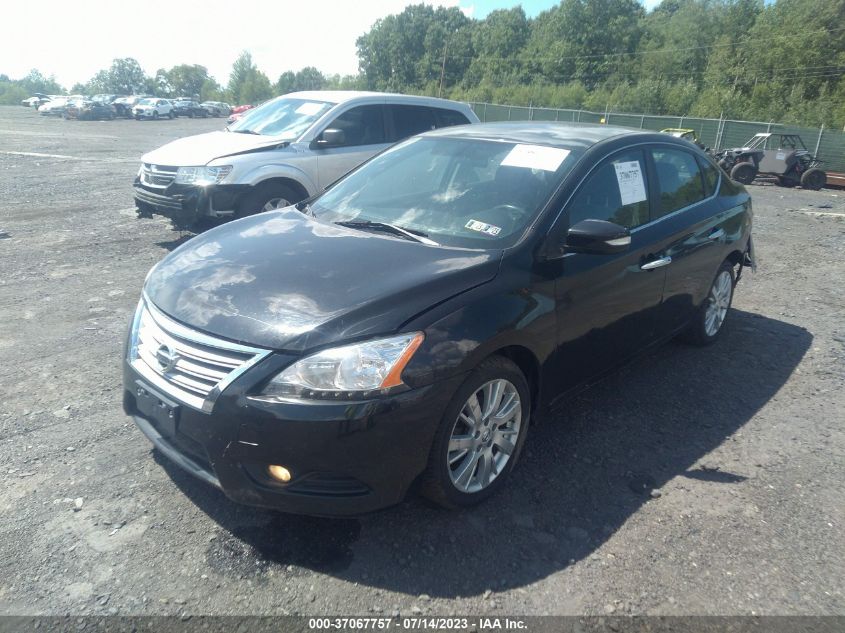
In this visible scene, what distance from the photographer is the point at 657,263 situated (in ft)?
13.3

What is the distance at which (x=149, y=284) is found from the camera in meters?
3.25

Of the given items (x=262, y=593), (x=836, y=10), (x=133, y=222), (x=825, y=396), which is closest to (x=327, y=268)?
(x=262, y=593)

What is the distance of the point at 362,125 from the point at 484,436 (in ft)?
20.6

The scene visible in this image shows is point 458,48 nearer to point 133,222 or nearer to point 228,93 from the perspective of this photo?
point 228,93

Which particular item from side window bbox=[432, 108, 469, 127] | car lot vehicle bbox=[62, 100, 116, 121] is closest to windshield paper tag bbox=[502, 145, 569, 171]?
side window bbox=[432, 108, 469, 127]

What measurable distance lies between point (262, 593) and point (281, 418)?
0.70 metres

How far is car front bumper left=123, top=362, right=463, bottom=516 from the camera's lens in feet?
8.05

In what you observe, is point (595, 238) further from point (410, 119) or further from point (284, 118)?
point (284, 118)

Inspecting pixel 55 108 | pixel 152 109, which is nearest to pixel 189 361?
pixel 152 109

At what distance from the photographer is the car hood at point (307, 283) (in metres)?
2.62

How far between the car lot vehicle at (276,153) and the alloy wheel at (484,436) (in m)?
5.17

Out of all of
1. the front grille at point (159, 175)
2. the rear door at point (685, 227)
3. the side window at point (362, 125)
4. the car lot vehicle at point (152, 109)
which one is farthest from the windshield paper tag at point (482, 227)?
the car lot vehicle at point (152, 109)

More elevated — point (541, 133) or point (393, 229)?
point (541, 133)

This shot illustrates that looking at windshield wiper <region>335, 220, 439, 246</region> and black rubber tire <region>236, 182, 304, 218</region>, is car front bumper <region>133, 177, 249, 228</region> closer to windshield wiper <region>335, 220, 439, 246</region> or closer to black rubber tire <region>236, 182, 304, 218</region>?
black rubber tire <region>236, 182, 304, 218</region>
